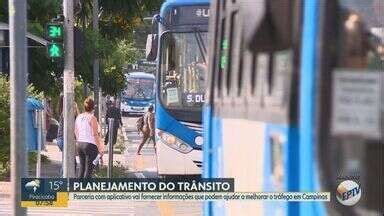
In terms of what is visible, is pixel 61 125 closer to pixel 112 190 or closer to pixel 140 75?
pixel 140 75

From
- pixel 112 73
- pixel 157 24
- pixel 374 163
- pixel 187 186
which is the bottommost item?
pixel 187 186

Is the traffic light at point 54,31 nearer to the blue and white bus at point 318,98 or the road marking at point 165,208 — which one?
the road marking at point 165,208

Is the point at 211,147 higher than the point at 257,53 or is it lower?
lower

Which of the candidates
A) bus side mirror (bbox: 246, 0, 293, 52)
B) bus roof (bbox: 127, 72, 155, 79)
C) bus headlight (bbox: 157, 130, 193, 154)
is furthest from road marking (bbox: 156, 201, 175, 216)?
bus side mirror (bbox: 246, 0, 293, 52)

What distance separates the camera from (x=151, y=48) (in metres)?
4.11

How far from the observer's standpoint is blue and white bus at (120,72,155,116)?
14.0 feet

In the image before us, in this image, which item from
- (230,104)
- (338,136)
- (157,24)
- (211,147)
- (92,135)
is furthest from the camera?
(92,135)

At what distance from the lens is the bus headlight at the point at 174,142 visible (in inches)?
165

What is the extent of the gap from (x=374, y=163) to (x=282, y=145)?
0.35 meters

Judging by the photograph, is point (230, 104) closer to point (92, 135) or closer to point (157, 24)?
point (157, 24)

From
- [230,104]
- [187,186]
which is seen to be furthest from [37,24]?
[230,104]

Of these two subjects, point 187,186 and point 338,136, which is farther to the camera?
point 187,186

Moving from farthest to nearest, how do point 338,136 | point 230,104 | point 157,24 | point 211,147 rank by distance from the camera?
1. point 157,24
2. point 211,147
3. point 230,104
4. point 338,136

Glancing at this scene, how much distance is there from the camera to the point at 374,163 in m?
2.49
